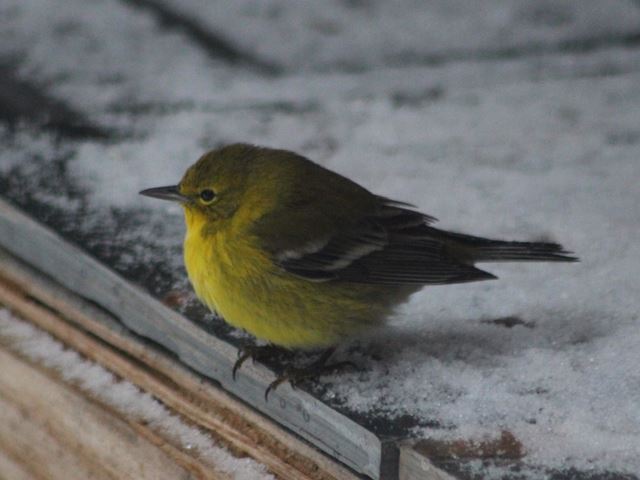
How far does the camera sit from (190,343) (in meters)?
3.89

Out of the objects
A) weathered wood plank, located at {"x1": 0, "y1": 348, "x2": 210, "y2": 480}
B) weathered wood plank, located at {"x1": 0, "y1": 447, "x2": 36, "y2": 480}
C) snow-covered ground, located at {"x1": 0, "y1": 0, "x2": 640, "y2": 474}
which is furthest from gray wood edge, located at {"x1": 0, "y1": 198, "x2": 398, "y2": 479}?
weathered wood plank, located at {"x1": 0, "y1": 447, "x2": 36, "y2": 480}

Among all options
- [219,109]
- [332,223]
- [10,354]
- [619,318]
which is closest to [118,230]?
[10,354]

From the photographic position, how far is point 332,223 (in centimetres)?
390

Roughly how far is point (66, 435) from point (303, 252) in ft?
3.34

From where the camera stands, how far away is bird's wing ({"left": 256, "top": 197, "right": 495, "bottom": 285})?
12.3ft

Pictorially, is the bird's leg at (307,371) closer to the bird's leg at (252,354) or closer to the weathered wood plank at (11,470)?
the bird's leg at (252,354)

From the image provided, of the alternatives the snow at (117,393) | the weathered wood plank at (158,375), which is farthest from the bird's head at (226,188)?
the snow at (117,393)

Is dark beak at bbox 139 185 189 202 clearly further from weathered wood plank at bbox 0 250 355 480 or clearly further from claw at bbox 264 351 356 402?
claw at bbox 264 351 356 402

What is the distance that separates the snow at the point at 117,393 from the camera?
3.58 m

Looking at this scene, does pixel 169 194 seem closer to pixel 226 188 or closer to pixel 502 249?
pixel 226 188

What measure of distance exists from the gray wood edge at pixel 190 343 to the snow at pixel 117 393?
165mm

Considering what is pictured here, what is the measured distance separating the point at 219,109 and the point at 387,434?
8.75 feet

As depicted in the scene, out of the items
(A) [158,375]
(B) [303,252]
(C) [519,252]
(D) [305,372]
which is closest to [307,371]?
(D) [305,372]

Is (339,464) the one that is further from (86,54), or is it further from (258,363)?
(86,54)
